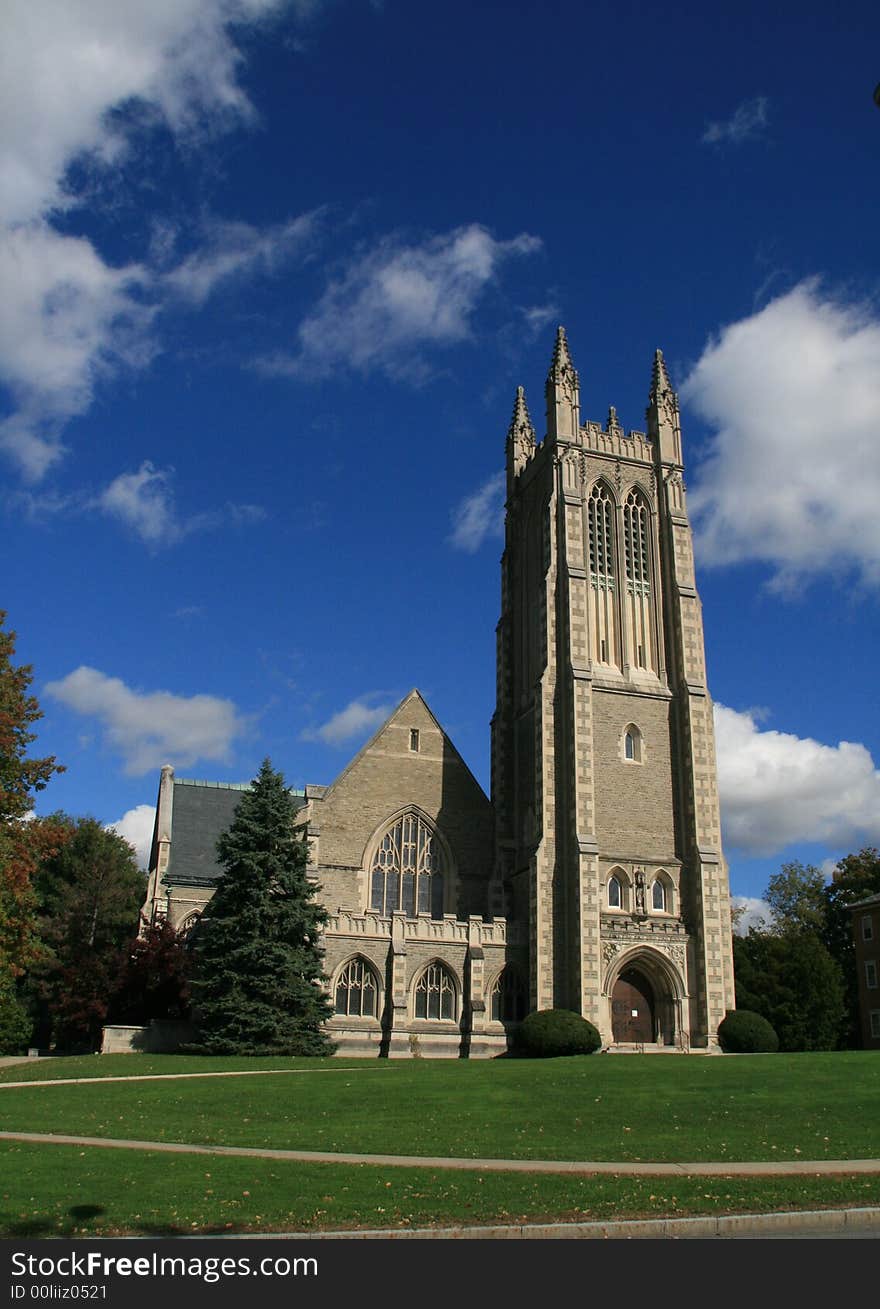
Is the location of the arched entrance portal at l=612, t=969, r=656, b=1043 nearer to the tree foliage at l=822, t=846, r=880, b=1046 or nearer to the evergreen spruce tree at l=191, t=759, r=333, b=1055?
the evergreen spruce tree at l=191, t=759, r=333, b=1055

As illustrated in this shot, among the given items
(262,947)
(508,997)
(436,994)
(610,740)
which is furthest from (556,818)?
(262,947)

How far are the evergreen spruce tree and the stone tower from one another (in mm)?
8133

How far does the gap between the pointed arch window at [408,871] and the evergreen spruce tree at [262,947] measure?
609cm

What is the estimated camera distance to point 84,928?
47062 millimetres

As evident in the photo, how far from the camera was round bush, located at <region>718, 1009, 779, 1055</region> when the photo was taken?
34.8m

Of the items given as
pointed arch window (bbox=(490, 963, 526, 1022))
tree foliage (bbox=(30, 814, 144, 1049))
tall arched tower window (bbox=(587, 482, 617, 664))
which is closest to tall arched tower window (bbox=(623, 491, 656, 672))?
tall arched tower window (bbox=(587, 482, 617, 664))

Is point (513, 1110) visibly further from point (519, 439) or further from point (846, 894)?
point (846, 894)

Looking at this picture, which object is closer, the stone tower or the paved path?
the paved path

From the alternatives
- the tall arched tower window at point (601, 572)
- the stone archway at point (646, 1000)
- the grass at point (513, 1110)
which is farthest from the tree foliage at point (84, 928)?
the tall arched tower window at point (601, 572)

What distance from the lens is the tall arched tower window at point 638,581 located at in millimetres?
42719

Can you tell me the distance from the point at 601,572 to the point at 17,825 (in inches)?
965
